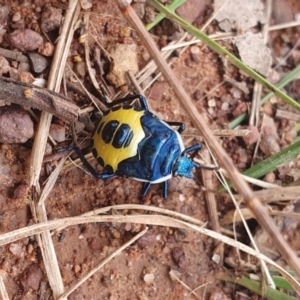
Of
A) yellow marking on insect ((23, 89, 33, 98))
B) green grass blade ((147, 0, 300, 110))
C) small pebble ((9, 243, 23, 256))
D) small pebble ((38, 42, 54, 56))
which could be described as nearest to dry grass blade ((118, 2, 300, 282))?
green grass blade ((147, 0, 300, 110))

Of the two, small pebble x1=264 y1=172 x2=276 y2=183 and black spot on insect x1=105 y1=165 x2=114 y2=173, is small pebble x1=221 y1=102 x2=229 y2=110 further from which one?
black spot on insect x1=105 y1=165 x2=114 y2=173

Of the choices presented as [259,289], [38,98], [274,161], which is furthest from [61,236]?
[274,161]

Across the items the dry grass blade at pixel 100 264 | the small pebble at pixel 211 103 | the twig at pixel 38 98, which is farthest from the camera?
the small pebble at pixel 211 103

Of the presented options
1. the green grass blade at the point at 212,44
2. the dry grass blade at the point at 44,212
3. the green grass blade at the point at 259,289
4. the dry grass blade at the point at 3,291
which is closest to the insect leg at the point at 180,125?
the green grass blade at the point at 212,44

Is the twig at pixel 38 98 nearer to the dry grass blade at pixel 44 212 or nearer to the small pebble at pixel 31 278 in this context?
the dry grass blade at pixel 44 212

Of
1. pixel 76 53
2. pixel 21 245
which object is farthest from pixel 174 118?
pixel 21 245

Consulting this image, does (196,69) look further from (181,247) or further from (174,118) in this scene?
(181,247)
